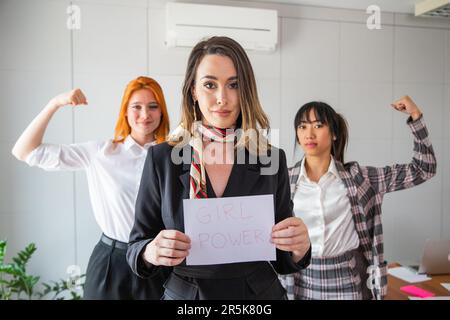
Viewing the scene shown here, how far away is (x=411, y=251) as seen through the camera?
3088mm

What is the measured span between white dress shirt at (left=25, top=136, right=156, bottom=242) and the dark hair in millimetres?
809

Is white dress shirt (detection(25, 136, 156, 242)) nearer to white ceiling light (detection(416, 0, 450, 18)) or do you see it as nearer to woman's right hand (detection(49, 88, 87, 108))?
woman's right hand (detection(49, 88, 87, 108))

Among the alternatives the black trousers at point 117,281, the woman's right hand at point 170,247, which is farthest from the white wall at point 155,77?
the woman's right hand at point 170,247

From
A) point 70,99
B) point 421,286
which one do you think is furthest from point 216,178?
point 421,286

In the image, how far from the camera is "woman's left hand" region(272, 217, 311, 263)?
2.51 ft

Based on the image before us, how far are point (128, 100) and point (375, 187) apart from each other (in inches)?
51.0

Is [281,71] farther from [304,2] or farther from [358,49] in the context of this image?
[358,49]

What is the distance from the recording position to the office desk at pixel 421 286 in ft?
5.17

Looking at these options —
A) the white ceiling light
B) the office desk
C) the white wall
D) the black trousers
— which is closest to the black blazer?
the black trousers

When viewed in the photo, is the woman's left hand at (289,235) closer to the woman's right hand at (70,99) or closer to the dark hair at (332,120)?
the dark hair at (332,120)

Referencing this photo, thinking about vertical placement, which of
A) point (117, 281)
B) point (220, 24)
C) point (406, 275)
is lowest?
point (406, 275)

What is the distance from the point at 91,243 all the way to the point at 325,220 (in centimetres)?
170

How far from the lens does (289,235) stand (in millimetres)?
763

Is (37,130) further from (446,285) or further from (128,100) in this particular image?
(446,285)
